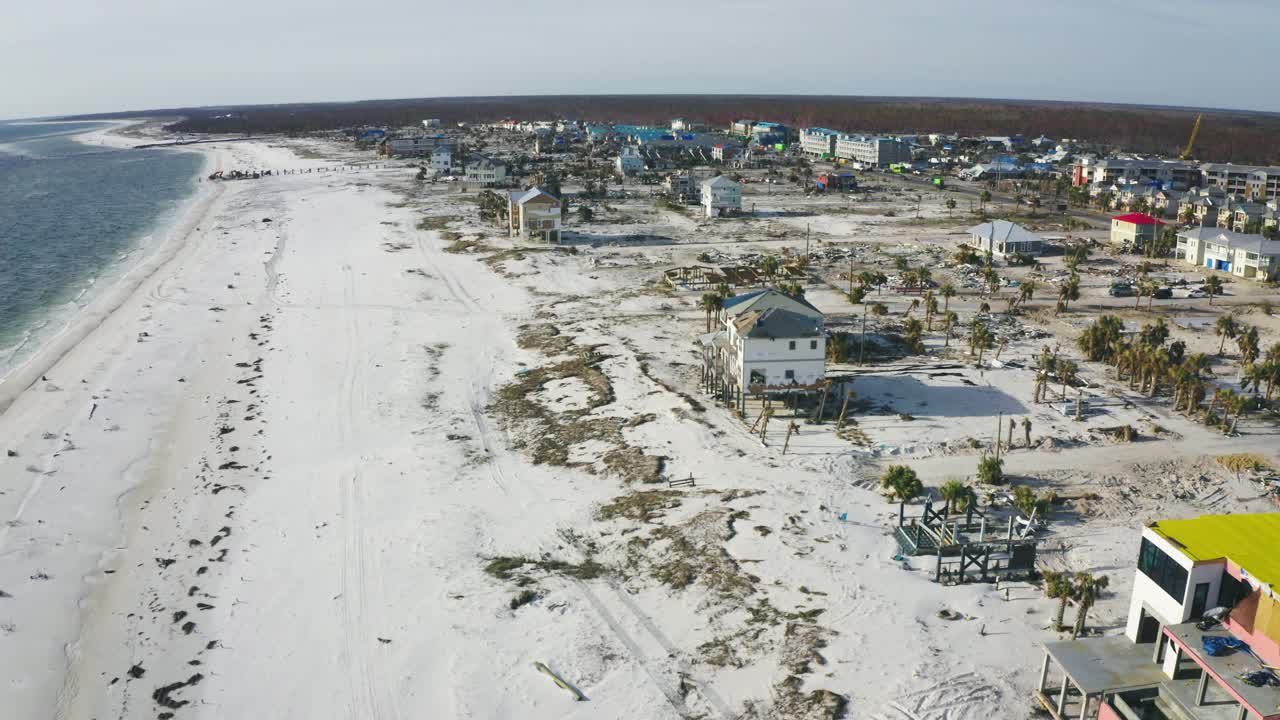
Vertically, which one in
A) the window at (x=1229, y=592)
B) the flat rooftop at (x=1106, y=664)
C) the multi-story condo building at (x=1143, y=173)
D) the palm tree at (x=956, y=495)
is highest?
the multi-story condo building at (x=1143, y=173)

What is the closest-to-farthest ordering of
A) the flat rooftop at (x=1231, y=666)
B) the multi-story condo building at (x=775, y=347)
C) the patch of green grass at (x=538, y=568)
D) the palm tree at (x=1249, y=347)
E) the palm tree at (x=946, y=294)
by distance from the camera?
the flat rooftop at (x=1231, y=666) → the patch of green grass at (x=538, y=568) → the multi-story condo building at (x=775, y=347) → the palm tree at (x=1249, y=347) → the palm tree at (x=946, y=294)

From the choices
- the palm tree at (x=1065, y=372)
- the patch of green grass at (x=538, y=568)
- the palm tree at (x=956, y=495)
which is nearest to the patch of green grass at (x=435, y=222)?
the palm tree at (x=1065, y=372)

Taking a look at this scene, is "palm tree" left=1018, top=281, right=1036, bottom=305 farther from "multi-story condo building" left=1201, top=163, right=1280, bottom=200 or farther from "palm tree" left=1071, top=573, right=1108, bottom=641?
"multi-story condo building" left=1201, top=163, right=1280, bottom=200

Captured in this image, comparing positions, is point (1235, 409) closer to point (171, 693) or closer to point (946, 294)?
point (946, 294)

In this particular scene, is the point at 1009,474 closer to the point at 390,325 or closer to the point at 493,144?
the point at 390,325

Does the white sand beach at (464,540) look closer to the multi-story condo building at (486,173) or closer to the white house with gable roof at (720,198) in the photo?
the white house with gable roof at (720,198)

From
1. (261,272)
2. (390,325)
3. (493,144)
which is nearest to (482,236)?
(261,272)

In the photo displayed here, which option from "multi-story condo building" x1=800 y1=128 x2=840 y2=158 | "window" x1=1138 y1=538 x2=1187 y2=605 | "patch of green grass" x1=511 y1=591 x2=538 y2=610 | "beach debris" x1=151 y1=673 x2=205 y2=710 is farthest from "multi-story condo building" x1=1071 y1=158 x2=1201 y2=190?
"beach debris" x1=151 y1=673 x2=205 y2=710
